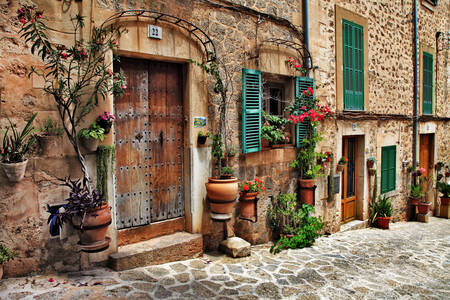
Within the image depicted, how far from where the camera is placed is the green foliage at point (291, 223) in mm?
5777

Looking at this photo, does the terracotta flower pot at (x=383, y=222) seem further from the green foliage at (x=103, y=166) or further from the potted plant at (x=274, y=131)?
the green foliage at (x=103, y=166)

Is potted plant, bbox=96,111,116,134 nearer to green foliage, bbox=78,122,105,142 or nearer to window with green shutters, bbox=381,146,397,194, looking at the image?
green foliage, bbox=78,122,105,142

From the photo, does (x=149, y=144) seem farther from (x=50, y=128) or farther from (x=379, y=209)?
(x=379, y=209)

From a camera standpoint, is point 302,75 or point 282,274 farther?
point 302,75

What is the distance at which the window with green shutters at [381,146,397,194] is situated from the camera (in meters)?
8.85

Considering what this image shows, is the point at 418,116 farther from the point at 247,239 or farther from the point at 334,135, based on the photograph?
the point at 247,239

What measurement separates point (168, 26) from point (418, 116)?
886 centimetres

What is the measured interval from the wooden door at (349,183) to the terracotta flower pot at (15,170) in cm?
671

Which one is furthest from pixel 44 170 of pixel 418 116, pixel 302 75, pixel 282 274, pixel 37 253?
pixel 418 116

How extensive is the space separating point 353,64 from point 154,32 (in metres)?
5.21

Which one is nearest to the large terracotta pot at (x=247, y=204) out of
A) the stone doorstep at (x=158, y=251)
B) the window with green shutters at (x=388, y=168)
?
the stone doorstep at (x=158, y=251)

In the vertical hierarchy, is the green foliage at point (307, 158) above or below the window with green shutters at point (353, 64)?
below

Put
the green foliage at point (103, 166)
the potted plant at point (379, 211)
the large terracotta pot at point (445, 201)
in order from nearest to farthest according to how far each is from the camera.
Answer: the green foliage at point (103, 166)
the potted plant at point (379, 211)
the large terracotta pot at point (445, 201)

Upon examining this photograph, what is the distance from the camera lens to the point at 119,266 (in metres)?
3.91
